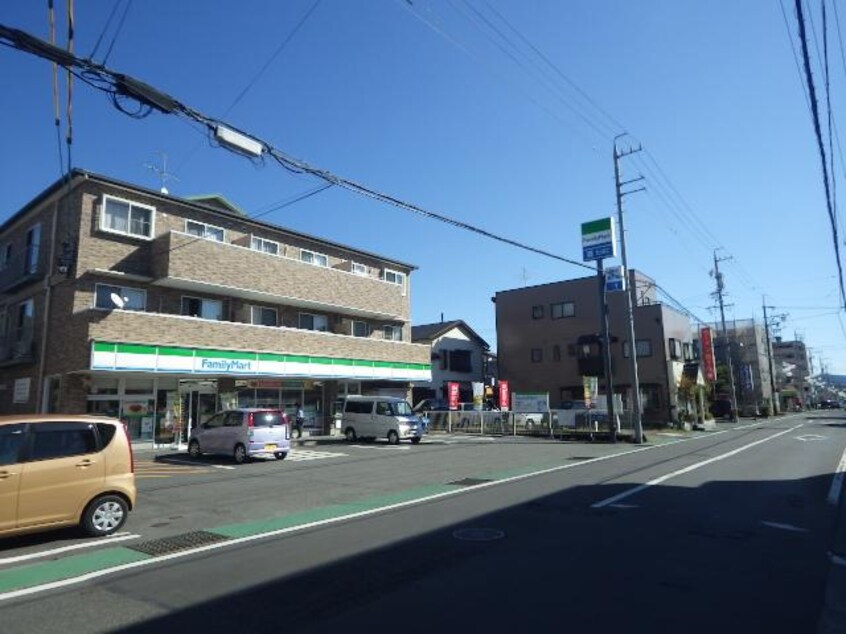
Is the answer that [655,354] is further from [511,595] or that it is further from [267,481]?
[511,595]

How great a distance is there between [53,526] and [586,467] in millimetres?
12895

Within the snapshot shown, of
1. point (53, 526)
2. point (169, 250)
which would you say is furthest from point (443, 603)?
point (169, 250)

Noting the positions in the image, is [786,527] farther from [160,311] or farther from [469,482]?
[160,311]

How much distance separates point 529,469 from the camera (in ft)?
54.5

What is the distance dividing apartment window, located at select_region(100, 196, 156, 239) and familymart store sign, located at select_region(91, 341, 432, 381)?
189 inches

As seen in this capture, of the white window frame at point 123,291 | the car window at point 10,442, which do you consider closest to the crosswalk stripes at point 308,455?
the white window frame at point 123,291

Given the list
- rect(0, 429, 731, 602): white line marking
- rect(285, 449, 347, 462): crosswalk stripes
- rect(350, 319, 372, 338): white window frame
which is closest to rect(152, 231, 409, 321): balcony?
rect(350, 319, 372, 338): white window frame

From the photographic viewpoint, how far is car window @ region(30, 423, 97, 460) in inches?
329

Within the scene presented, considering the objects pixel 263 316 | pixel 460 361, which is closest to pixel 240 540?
pixel 263 316

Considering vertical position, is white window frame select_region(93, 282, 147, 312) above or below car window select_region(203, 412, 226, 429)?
above

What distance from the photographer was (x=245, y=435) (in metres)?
18.8

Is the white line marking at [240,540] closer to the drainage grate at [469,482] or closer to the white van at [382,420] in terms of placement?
the drainage grate at [469,482]

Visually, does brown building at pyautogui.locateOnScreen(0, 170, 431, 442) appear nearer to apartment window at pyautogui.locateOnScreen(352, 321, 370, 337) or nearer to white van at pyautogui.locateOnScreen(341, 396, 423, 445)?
apartment window at pyautogui.locateOnScreen(352, 321, 370, 337)

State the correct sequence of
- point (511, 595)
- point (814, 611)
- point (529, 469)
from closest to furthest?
point (814, 611)
point (511, 595)
point (529, 469)
